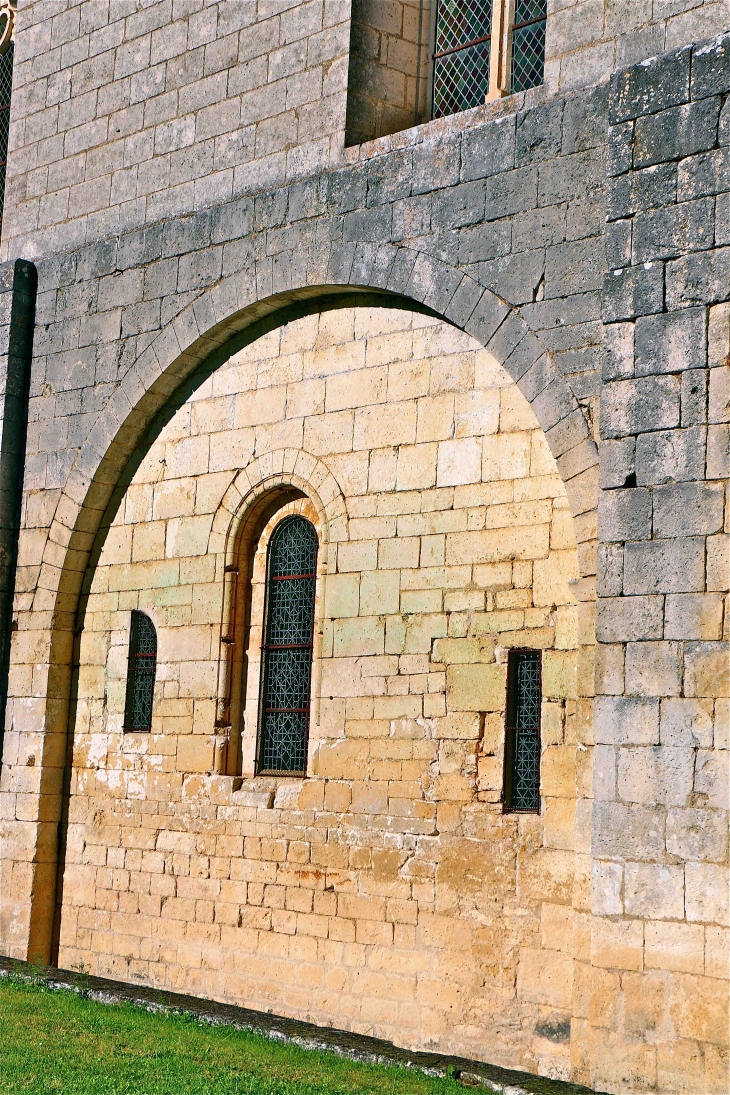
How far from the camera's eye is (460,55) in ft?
30.7

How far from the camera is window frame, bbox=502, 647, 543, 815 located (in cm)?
776

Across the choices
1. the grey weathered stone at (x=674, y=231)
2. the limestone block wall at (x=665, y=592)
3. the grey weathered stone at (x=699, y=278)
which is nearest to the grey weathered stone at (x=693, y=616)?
the limestone block wall at (x=665, y=592)

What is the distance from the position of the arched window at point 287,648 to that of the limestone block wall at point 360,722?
0.12 meters

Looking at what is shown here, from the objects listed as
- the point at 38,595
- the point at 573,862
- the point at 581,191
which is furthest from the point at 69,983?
the point at 581,191

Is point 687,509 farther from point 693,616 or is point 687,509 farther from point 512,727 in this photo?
point 512,727

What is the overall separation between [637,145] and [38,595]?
5.49 metres

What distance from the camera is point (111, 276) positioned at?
1038cm

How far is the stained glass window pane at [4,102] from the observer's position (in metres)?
12.2

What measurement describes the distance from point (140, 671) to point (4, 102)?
18.1ft

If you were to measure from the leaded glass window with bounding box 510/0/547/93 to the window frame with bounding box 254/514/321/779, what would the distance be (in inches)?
121

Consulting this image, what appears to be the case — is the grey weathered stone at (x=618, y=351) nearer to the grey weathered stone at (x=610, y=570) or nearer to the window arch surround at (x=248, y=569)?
the grey weathered stone at (x=610, y=570)

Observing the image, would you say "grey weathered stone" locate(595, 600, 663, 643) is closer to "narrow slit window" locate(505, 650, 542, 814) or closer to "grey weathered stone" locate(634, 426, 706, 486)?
"grey weathered stone" locate(634, 426, 706, 486)

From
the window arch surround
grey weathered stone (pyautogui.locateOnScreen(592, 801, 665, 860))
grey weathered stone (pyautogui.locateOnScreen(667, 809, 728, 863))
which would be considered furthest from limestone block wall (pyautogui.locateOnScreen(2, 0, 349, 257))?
grey weathered stone (pyautogui.locateOnScreen(667, 809, 728, 863))

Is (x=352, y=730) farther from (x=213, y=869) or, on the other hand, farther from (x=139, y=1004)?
(x=139, y=1004)
